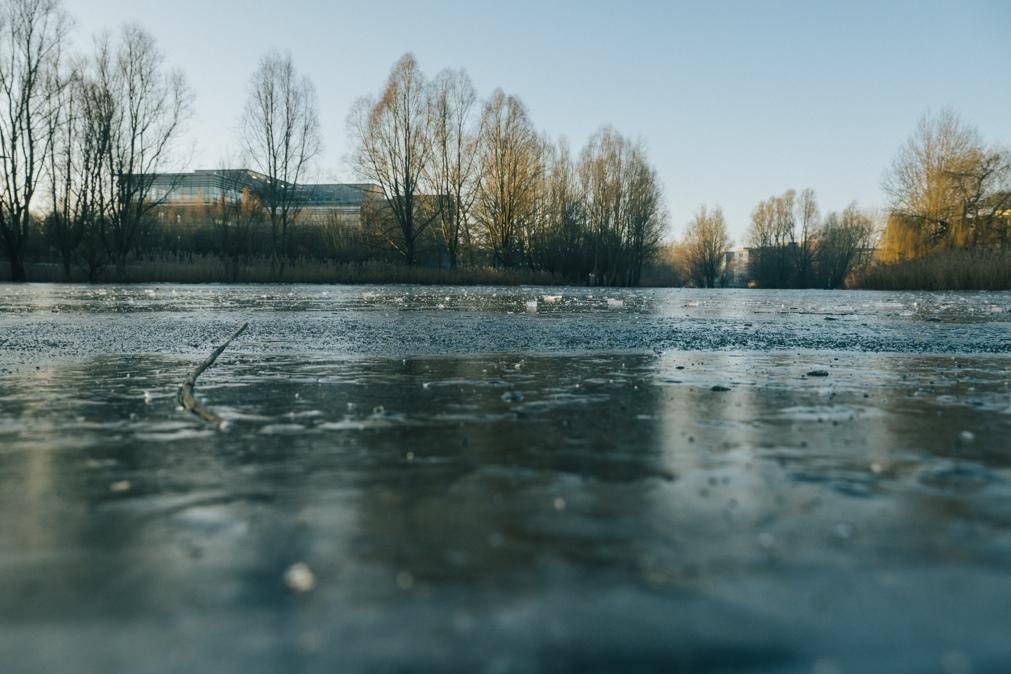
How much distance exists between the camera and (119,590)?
62.1 inches

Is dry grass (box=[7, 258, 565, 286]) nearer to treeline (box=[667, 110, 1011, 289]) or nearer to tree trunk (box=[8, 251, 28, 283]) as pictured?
tree trunk (box=[8, 251, 28, 283])

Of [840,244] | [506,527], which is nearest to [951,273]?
[506,527]

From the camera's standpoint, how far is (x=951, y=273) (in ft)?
98.5

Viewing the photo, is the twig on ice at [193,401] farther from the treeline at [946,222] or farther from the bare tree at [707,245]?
the bare tree at [707,245]

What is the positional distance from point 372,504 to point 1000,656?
1.54 m

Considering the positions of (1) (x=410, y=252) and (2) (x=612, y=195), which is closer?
(1) (x=410, y=252)

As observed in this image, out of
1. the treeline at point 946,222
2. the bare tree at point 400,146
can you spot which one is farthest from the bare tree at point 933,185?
the bare tree at point 400,146

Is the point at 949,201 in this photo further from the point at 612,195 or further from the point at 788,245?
the point at 788,245

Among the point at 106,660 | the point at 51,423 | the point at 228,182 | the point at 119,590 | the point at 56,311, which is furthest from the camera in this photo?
the point at 228,182

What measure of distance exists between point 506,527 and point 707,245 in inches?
3732

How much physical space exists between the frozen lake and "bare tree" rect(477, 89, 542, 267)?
38.2 m

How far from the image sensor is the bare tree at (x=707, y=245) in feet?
302

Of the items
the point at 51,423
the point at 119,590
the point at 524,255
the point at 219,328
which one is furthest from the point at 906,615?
the point at 524,255

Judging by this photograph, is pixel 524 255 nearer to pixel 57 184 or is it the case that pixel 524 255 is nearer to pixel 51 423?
pixel 57 184
